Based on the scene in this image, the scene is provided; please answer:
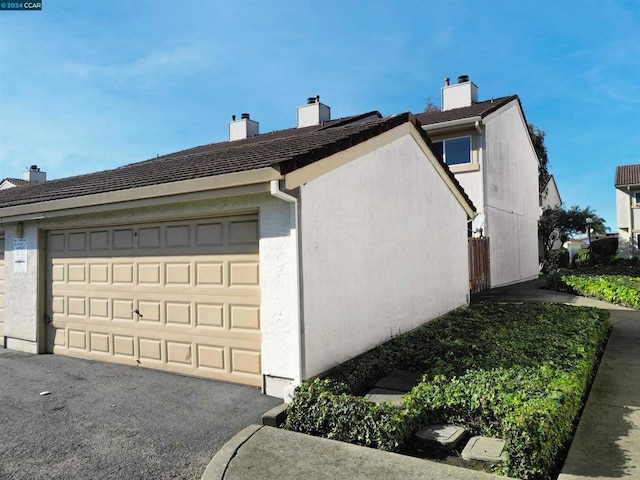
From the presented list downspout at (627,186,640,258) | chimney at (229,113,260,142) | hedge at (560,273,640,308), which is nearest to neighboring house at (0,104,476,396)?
hedge at (560,273,640,308)

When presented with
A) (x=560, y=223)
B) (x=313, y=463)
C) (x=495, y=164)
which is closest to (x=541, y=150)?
(x=560, y=223)

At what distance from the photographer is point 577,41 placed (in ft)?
36.9

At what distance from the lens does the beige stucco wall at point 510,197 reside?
17.0m

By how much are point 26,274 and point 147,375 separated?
3.66 m

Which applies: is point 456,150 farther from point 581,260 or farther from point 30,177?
point 30,177

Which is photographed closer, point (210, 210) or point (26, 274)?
point (210, 210)

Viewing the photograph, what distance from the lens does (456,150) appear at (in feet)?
56.0

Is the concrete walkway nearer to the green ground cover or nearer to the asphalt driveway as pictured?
the asphalt driveway

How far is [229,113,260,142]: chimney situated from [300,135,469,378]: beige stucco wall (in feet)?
48.0

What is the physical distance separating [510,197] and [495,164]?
261 cm

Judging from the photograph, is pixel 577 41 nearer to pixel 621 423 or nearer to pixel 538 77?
pixel 538 77

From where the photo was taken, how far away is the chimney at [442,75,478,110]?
775 inches

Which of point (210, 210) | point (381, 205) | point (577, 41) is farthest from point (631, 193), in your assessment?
point (210, 210)

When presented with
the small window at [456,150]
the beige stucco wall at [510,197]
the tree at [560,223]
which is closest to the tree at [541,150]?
the tree at [560,223]
